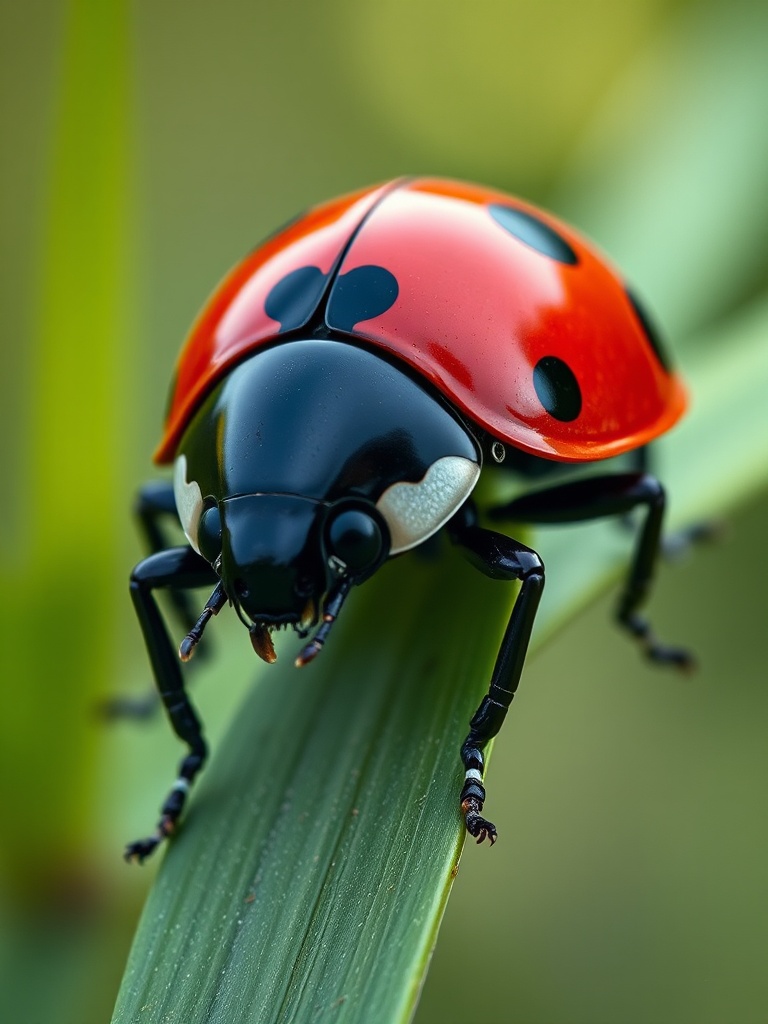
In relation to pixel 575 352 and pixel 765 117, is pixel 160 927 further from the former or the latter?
pixel 765 117

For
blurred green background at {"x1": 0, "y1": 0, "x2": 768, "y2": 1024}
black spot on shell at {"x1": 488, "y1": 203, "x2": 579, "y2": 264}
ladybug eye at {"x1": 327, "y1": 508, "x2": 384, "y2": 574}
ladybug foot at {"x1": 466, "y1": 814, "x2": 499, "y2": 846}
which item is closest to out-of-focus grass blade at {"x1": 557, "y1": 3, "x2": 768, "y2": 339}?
blurred green background at {"x1": 0, "y1": 0, "x2": 768, "y2": 1024}

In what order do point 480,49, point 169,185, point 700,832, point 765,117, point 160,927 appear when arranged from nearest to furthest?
point 160,927 → point 700,832 → point 765,117 → point 169,185 → point 480,49

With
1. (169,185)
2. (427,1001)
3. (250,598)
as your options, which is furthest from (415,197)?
(169,185)

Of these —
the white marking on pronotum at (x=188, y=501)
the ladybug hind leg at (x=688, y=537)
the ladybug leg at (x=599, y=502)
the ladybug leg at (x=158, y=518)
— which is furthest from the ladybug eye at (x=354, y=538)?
the ladybug hind leg at (x=688, y=537)

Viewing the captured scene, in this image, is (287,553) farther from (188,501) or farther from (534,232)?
(534,232)

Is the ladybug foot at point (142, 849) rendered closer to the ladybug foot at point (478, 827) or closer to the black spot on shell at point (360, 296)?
the ladybug foot at point (478, 827)

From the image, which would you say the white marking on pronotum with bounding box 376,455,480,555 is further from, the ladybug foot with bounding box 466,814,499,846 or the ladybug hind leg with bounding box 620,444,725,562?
the ladybug hind leg with bounding box 620,444,725,562
